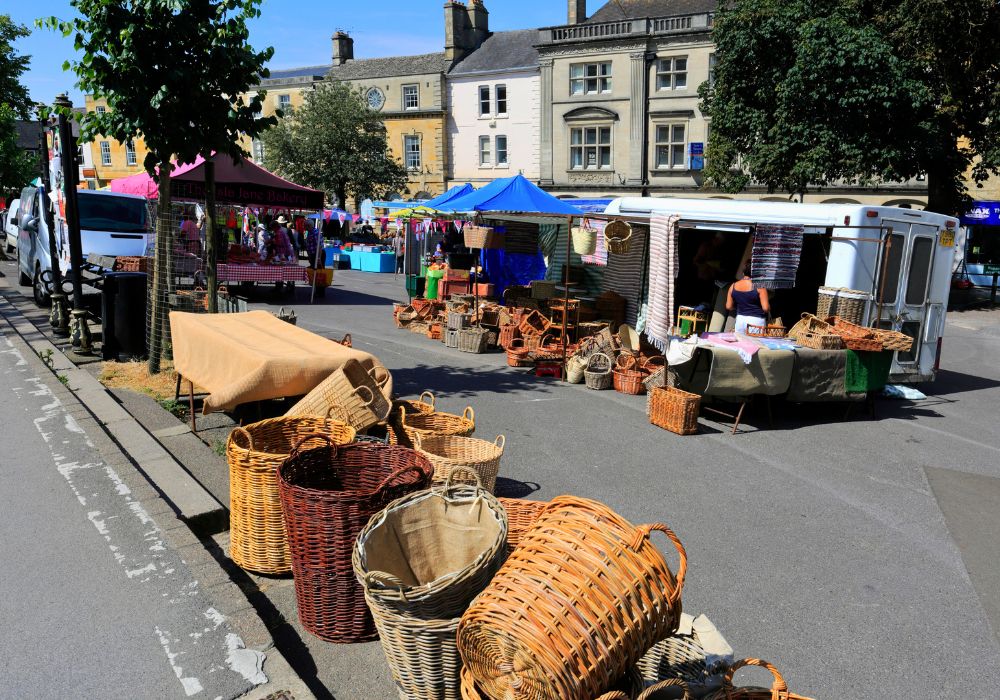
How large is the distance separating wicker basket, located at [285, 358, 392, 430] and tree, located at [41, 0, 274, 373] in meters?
4.19

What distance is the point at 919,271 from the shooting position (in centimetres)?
1053

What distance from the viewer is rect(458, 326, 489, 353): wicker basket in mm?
12961

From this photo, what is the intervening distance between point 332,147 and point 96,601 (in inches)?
1593

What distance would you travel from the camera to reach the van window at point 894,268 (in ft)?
33.3

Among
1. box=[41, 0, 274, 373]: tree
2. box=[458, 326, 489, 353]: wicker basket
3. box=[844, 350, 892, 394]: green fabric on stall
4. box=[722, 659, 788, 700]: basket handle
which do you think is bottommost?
box=[458, 326, 489, 353]: wicker basket

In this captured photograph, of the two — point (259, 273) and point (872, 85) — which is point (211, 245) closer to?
point (259, 273)

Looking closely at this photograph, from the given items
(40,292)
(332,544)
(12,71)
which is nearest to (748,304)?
(332,544)

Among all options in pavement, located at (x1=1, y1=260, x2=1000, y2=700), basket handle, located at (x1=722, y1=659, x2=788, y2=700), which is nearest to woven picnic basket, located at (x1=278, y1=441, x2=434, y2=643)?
pavement, located at (x1=1, y1=260, x2=1000, y2=700)

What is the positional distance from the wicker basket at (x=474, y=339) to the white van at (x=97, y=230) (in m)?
7.38

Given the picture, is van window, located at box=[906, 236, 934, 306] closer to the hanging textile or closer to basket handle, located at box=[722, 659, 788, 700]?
the hanging textile

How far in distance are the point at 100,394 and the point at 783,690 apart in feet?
27.3

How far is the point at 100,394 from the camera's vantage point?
348 inches

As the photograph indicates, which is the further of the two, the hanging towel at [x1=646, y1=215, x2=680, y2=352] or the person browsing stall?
the person browsing stall

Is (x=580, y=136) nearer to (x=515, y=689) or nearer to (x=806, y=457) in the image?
(x=806, y=457)
